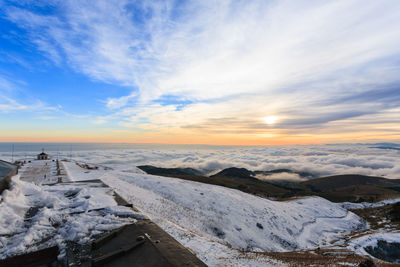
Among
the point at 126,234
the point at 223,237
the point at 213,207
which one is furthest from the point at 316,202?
the point at 126,234

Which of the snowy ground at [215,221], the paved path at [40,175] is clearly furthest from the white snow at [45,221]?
the paved path at [40,175]

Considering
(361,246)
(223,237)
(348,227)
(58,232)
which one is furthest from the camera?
(348,227)

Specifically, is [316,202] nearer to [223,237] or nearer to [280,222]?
[280,222]

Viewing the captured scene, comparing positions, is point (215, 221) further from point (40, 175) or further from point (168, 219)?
point (40, 175)

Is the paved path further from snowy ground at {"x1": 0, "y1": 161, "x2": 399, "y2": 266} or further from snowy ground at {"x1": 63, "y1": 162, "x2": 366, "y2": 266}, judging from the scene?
snowy ground at {"x1": 63, "y1": 162, "x2": 366, "y2": 266}

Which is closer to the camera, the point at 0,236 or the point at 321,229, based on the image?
the point at 0,236

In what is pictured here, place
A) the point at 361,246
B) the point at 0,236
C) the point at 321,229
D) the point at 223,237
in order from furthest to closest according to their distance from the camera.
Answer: the point at 321,229
the point at 361,246
the point at 223,237
the point at 0,236

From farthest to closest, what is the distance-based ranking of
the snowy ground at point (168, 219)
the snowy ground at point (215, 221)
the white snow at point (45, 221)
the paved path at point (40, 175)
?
the paved path at point (40, 175) → the snowy ground at point (215, 221) → the snowy ground at point (168, 219) → the white snow at point (45, 221)

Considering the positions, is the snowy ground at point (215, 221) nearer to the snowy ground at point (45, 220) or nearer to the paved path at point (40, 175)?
the paved path at point (40, 175)

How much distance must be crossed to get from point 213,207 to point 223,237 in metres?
6.03

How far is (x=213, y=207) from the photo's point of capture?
25.3 metres

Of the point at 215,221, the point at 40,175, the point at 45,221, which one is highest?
the point at 45,221

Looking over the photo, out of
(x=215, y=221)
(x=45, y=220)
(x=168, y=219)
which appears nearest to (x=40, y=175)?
(x=168, y=219)

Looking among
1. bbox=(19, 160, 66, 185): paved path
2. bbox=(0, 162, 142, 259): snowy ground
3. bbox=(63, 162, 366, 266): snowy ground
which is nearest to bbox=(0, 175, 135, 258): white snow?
bbox=(0, 162, 142, 259): snowy ground
